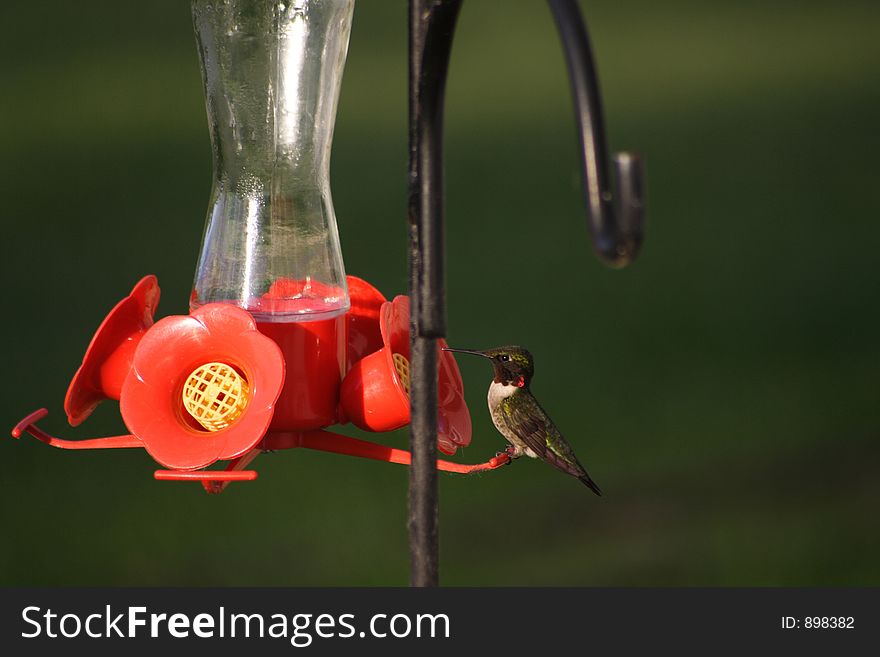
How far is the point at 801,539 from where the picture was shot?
4090 millimetres

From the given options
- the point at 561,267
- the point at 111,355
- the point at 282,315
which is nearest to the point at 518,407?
the point at 282,315

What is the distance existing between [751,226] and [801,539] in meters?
1.51

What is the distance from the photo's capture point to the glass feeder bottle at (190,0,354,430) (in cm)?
110

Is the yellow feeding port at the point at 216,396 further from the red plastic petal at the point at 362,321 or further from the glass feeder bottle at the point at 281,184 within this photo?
the red plastic petal at the point at 362,321

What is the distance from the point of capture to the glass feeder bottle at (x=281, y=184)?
1097mm

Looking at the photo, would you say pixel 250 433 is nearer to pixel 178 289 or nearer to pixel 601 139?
pixel 601 139

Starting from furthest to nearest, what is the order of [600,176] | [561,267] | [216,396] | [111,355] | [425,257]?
[561,267] → [111,355] → [216,396] → [425,257] → [600,176]

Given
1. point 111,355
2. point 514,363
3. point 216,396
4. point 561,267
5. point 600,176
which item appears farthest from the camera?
point 561,267

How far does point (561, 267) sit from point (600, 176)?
394 centimetres

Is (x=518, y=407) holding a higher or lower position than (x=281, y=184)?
lower

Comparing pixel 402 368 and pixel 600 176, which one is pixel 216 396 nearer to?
pixel 402 368

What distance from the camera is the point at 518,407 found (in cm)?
127

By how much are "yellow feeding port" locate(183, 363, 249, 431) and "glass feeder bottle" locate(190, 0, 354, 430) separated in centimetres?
6

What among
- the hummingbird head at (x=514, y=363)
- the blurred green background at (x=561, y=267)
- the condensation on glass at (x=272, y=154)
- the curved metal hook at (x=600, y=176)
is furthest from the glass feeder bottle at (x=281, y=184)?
the blurred green background at (x=561, y=267)
